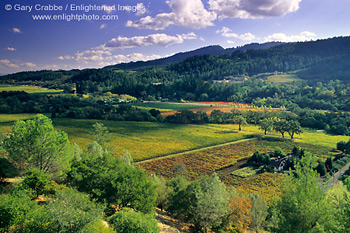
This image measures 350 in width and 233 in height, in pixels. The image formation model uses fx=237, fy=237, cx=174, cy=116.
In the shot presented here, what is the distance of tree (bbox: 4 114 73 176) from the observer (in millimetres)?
27281

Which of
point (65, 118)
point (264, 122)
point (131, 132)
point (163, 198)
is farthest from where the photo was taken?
point (65, 118)

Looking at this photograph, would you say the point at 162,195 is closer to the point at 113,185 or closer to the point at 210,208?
the point at 210,208

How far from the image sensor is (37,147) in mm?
27391

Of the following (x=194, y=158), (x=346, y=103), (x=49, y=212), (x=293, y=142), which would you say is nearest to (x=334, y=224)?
(x=49, y=212)

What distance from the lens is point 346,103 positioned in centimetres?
12756

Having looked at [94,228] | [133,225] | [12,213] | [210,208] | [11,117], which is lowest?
[210,208]

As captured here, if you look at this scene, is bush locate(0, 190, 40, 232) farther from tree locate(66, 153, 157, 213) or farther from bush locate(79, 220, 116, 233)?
tree locate(66, 153, 157, 213)

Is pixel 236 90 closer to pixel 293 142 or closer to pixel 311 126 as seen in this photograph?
pixel 311 126

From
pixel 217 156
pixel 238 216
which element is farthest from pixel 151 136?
pixel 238 216

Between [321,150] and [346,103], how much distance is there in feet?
250

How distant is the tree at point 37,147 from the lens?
2728 cm

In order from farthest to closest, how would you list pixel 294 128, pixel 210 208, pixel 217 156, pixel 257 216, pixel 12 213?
1. pixel 294 128
2. pixel 217 156
3. pixel 257 216
4. pixel 210 208
5. pixel 12 213

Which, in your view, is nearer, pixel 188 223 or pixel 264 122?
pixel 188 223

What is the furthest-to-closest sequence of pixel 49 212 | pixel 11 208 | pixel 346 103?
1. pixel 346 103
2. pixel 11 208
3. pixel 49 212
